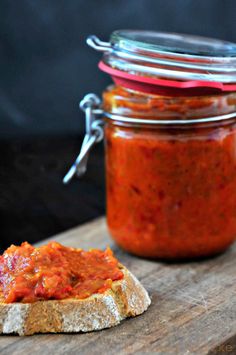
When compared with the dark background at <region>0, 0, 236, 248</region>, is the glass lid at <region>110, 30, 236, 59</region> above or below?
above

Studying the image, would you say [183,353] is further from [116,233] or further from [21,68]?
[21,68]

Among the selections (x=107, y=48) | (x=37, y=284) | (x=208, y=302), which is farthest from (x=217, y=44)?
(x=37, y=284)

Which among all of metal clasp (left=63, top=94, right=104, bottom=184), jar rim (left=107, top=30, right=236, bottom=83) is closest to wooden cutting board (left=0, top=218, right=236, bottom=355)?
metal clasp (left=63, top=94, right=104, bottom=184)

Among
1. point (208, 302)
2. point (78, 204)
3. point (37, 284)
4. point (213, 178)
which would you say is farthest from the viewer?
point (78, 204)

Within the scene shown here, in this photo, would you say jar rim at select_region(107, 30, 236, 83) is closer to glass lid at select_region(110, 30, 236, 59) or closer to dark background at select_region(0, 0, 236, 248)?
glass lid at select_region(110, 30, 236, 59)

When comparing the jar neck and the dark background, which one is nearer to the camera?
the jar neck

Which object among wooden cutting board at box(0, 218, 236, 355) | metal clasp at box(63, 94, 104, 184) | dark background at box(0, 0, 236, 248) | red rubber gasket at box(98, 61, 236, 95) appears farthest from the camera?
dark background at box(0, 0, 236, 248)

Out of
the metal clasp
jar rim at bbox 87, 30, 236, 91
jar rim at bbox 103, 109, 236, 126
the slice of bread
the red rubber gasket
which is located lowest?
the slice of bread

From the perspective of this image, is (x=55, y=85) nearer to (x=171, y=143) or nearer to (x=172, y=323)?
(x=171, y=143)
